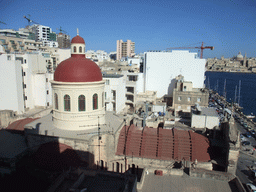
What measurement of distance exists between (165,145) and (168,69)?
142ft

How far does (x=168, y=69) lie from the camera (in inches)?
2365

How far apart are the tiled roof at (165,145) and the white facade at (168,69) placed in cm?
4132

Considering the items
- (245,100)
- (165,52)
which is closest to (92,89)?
(165,52)

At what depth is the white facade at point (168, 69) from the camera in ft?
192

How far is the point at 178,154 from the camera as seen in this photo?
1877 centimetres

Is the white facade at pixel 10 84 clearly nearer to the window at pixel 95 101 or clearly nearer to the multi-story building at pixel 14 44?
the multi-story building at pixel 14 44

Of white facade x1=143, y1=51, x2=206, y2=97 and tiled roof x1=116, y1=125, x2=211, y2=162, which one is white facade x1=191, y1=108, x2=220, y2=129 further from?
white facade x1=143, y1=51, x2=206, y2=97

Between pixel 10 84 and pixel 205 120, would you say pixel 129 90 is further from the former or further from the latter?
pixel 10 84

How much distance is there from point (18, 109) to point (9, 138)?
23409mm

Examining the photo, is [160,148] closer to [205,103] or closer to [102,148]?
[102,148]

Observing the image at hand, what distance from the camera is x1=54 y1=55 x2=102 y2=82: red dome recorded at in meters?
18.9

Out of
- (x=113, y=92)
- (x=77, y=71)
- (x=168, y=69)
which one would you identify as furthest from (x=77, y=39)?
(x=168, y=69)

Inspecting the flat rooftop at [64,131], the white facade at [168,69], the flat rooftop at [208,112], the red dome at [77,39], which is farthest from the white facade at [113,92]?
the white facade at [168,69]

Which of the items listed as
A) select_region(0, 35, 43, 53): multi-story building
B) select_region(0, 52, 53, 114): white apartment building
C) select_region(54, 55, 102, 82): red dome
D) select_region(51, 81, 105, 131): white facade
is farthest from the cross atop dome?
select_region(0, 35, 43, 53): multi-story building
